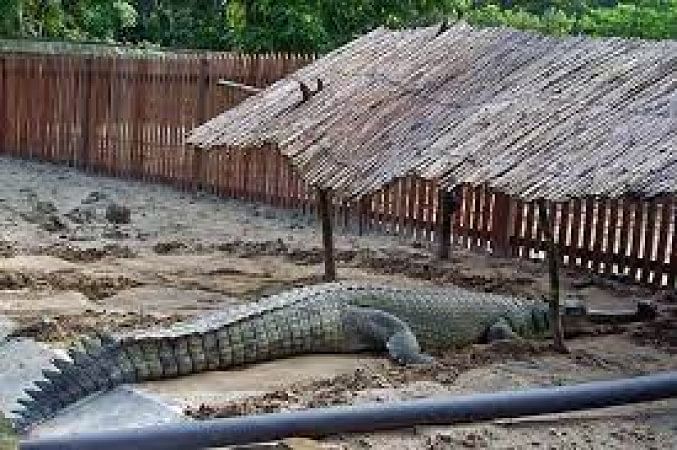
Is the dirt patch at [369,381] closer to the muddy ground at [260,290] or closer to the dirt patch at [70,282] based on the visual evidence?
the muddy ground at [260,290]

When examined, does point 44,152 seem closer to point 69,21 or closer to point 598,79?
point 69,21

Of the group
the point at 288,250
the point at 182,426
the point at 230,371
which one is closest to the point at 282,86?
the point at 288,250

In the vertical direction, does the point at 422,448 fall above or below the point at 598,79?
below

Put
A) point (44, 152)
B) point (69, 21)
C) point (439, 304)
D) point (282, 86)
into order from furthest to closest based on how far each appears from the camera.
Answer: point (69, 21) → point (44, 152) → point (282, 86) → point (439, 304)

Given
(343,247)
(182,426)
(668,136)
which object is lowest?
(343,247)

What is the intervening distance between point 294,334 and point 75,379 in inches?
65.9

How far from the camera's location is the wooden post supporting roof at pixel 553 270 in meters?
7.83

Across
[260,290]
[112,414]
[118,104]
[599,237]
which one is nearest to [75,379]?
[112,414]

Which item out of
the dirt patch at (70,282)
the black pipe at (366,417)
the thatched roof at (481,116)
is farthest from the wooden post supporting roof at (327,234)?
the black pipe at (366,417)

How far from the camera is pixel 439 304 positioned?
8.56 metres

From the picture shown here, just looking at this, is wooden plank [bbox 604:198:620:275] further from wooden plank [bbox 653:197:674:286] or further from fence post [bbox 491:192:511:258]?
fence post [bbox 491:192:511:258]

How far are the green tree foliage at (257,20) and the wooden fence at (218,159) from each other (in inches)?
71.2

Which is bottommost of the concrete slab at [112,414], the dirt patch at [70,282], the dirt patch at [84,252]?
the dirt patch at [84,252]

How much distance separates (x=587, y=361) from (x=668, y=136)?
4.94 feet
